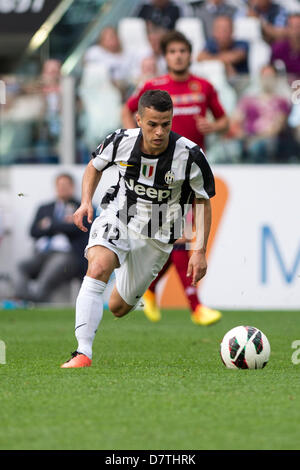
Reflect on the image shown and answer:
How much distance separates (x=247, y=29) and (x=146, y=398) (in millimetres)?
10775

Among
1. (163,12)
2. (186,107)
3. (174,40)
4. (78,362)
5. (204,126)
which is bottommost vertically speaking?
(78,362)

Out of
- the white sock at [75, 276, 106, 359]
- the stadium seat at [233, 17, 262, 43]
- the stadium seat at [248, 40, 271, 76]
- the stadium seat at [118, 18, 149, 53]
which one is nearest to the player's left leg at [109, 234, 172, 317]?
the white sock at [75, 276, 106, 359]

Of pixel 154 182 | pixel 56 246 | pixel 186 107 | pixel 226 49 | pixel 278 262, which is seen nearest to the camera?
pixel 154 182

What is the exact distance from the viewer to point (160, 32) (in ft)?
47.6

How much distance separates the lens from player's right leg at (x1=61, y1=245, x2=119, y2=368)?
5844 mm

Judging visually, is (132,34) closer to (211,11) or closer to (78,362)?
(211,11)

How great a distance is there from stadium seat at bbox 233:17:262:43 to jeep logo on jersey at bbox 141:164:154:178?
8557mm

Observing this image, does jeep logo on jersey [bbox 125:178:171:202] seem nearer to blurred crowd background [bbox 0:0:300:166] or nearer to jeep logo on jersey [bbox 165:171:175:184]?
jeep logo on jersey [bbox 165:171:175:184]

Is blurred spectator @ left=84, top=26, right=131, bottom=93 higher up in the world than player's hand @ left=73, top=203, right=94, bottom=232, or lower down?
higher up

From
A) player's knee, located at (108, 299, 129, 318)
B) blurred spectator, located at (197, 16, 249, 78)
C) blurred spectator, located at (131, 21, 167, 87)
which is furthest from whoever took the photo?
blurred spectator, located at (197, 16, 249, 78)

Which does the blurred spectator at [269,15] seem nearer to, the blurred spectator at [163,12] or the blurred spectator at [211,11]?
the blurred spectator at [211,11]

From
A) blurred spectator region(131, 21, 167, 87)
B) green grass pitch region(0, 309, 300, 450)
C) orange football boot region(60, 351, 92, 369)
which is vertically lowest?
green grass pitch region(0, 309, 300, 450)

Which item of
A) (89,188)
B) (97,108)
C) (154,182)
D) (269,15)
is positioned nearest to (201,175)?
(154,182)

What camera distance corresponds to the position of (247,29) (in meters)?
14.5
